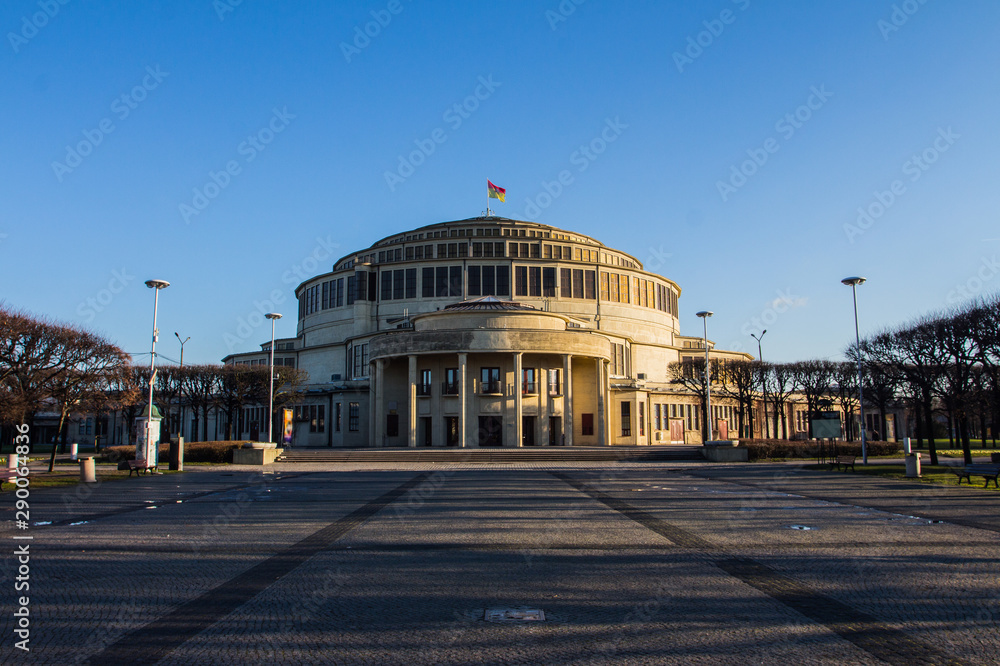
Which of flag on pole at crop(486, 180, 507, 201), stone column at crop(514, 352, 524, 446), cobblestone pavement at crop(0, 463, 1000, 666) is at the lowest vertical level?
cobblestone pavement at crop(0, 463, 1000, 666)

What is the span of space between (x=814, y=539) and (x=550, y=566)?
5414 mm

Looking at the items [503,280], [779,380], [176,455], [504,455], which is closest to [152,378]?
[176,455]

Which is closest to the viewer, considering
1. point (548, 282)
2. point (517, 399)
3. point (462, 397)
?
point (462, 397)

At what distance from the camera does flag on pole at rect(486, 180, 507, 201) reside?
6750 centimetres

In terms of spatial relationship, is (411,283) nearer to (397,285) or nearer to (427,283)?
(397,285)

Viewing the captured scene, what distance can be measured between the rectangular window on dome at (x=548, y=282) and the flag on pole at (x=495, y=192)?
9.08m

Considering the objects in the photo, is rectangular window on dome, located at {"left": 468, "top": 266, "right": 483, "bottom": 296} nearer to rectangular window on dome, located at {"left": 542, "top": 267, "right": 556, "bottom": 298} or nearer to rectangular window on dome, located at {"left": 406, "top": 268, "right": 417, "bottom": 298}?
rectangular window on dome, located at {"left": 406, "top": 268, "right": 417, "bottom": 298}

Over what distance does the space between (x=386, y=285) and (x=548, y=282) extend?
15564 mm

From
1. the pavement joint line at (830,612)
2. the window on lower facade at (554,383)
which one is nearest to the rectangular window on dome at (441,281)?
the window on lower facade at (554,383)

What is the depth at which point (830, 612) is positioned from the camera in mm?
7305

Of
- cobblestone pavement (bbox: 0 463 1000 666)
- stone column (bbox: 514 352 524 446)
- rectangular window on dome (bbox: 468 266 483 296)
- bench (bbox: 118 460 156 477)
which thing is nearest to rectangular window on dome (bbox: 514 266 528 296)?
rectangular window on dome (bbox: 468 266 483 296)

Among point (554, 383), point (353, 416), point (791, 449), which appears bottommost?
point (791, 449)

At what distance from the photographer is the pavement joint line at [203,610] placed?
6.00 metres

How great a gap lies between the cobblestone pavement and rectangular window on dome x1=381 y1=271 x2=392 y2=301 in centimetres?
4886
